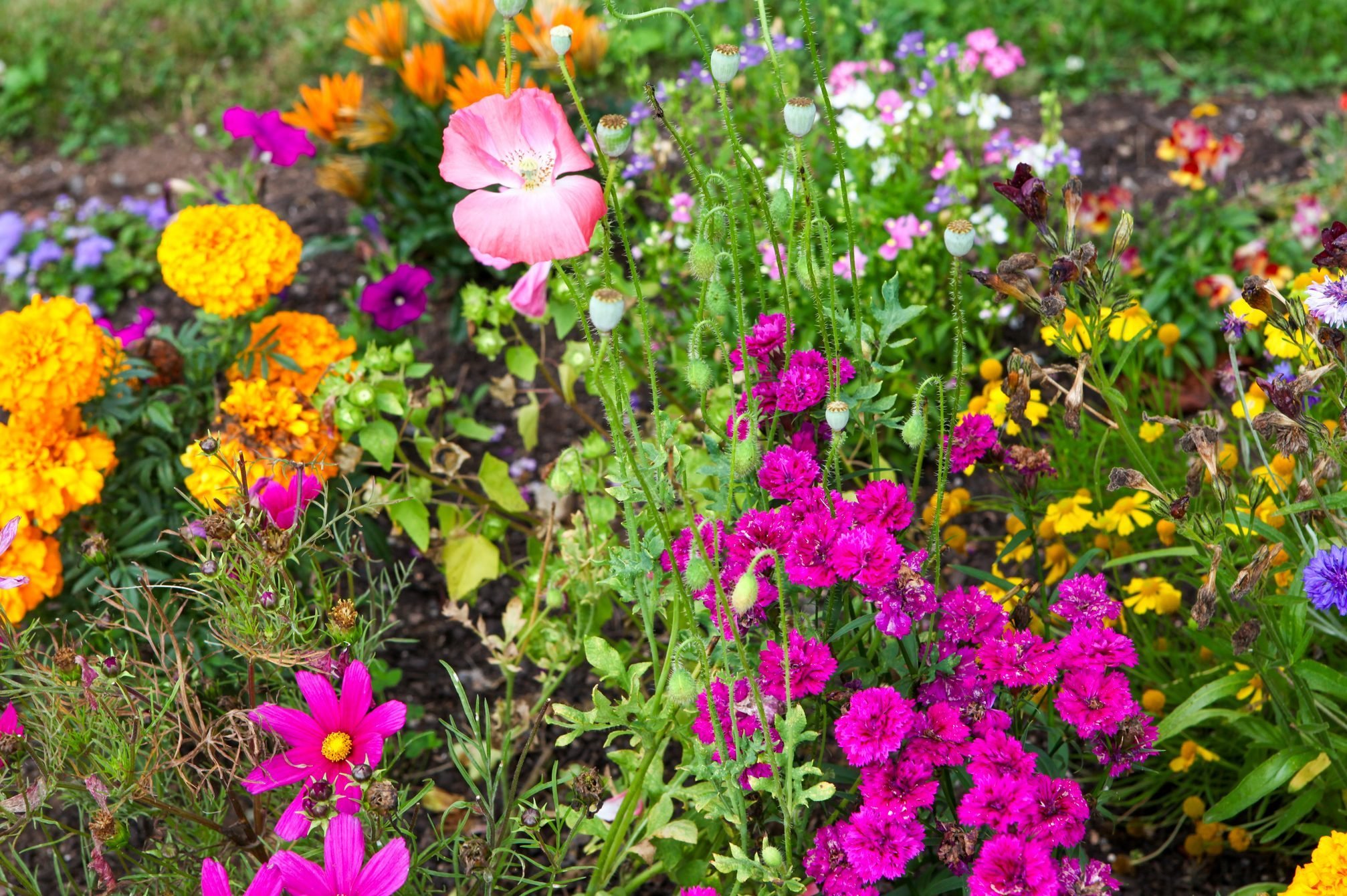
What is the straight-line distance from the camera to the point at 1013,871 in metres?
1.30

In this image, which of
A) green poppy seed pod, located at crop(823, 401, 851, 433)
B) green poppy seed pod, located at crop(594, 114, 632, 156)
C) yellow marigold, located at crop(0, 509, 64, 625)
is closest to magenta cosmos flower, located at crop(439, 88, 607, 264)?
green poppy seed pod, located at crop(594, 114, 632, 156)

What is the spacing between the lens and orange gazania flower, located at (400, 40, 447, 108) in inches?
117

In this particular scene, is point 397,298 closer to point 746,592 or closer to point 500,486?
Result: point 500,486

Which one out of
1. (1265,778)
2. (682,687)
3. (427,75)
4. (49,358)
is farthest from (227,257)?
(1265,778)

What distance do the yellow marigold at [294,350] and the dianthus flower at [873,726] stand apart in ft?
4.62

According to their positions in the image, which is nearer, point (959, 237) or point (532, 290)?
point (959, 237)

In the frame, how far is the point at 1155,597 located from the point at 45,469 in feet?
6.20

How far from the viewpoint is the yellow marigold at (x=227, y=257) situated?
223 centimetres

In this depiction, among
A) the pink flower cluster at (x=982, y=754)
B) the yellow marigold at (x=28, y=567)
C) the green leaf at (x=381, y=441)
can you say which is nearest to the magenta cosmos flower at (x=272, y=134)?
the green leaf at (x=381, y=441)

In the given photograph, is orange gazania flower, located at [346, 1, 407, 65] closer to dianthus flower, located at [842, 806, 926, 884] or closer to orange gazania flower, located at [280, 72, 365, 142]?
orange gazania flower, located at [280, 72, 365, 142]

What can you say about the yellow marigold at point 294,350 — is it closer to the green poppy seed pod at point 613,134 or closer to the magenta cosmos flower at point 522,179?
the magenta cosmos flower at point 522,179

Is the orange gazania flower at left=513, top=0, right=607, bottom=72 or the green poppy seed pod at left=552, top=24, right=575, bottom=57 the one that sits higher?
the green poppy seed pod at left=552, top=24, right=575, bottom=57

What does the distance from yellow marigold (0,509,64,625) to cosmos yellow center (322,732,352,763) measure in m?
0.90

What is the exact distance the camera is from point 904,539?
167 cm
